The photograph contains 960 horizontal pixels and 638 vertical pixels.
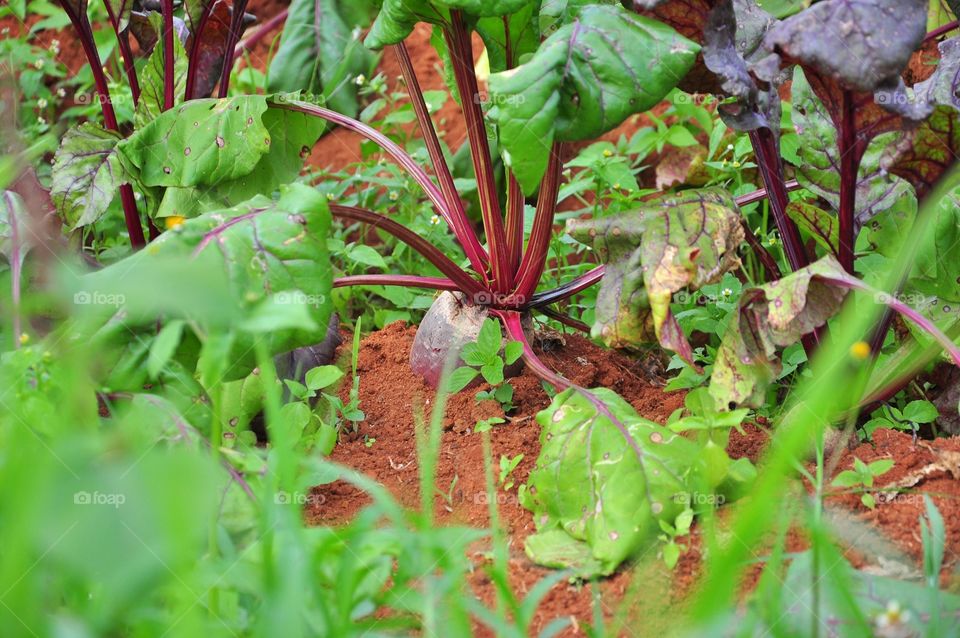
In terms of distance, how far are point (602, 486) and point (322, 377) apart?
0.69 metres

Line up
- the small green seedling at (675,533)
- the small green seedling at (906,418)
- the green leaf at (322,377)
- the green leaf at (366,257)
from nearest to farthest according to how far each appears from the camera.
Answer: the small green seedling at (675,533) < the small green seedling at (906,418) < the green leaf at (322,377) < the green leaf at (366,257)

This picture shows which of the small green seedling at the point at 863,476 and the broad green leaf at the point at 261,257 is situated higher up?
the broad green leaf at the point at 261,257

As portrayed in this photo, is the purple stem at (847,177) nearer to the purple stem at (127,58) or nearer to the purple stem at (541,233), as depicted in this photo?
the purple stem at (541,233)

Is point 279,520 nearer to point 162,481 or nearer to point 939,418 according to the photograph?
point 162,481

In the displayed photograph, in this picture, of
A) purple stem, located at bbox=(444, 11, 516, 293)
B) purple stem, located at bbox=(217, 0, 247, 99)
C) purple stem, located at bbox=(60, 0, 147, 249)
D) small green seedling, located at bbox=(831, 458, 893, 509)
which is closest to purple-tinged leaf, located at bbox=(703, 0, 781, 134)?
purple stem, located at bbox=(444, 11, 516, 293)

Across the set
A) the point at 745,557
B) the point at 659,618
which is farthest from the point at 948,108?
the point at 659,618

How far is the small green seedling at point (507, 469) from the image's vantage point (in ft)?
5.96

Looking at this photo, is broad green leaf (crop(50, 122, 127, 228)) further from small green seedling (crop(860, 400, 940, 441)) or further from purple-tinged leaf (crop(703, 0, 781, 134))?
small green seedling (crop(860, 400, 940, 441))

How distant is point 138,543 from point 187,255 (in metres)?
0.66

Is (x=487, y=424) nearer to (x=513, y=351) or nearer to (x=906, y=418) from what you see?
(x=513, y=351)

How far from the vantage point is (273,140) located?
2346 mm

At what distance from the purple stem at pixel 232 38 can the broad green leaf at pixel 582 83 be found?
1.08 meters

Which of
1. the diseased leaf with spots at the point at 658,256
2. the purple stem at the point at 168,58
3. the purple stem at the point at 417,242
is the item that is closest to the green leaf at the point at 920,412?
the diseased leaf with spots at the point at 658,256

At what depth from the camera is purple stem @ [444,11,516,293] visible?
2057mm
